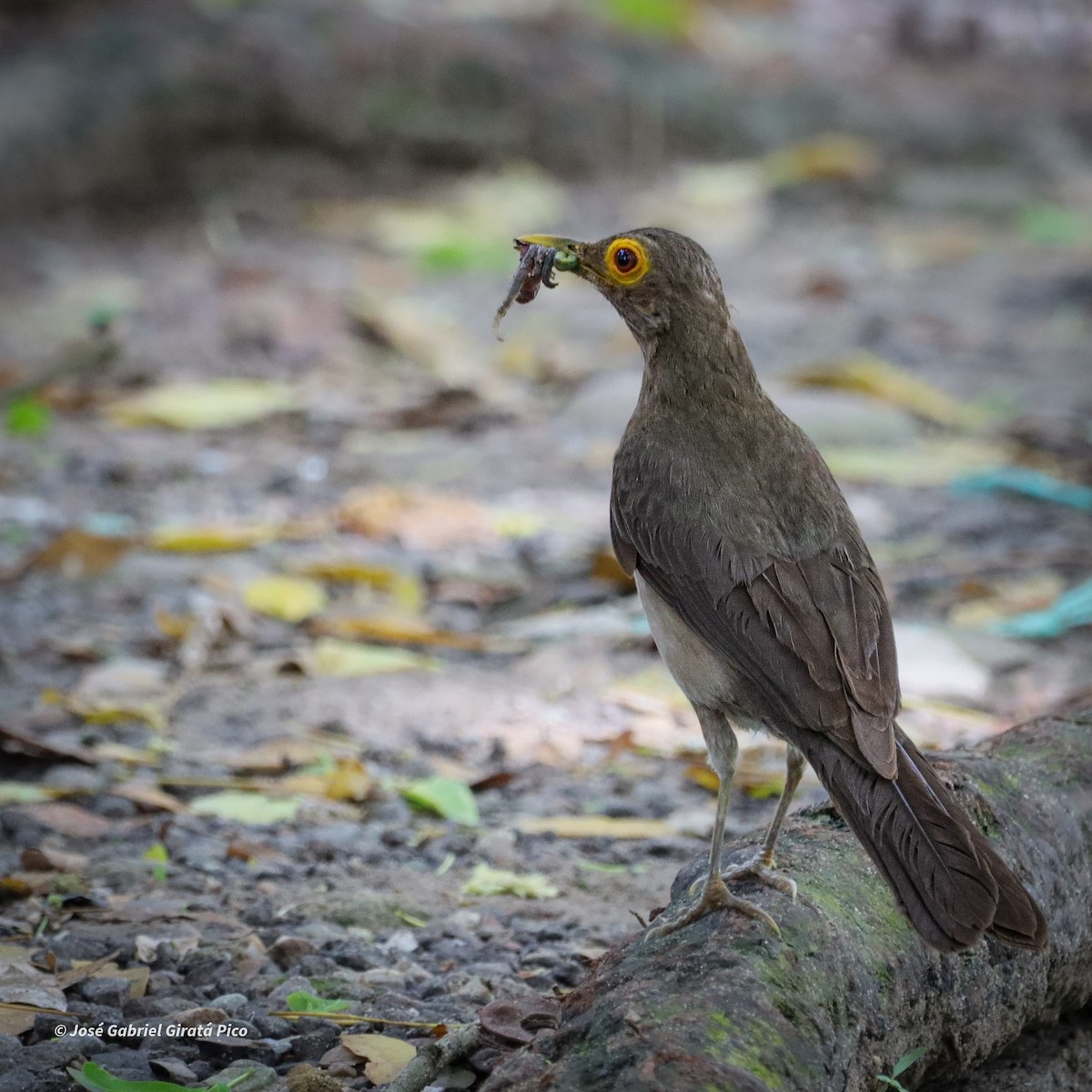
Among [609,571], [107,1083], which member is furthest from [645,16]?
[107,1083]

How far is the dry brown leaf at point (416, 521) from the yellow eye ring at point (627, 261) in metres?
2.83

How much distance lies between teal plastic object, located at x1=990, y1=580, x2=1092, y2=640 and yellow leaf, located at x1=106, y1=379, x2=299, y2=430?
3.84m

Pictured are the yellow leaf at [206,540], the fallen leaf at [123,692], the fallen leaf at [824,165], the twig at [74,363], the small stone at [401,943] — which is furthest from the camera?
the fallen leaf at [824,165]

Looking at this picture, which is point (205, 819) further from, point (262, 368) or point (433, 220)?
point (433, 220)

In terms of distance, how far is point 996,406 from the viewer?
8.69 meters

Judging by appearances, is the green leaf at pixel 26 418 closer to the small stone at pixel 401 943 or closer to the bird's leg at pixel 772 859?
the small stone at pixel 401 943

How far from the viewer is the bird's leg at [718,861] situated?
8.87ft

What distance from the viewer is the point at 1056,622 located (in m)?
5.58

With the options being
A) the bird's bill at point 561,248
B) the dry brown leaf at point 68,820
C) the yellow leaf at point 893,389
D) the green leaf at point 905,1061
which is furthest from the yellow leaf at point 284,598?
the yellow leaf at point 893,389

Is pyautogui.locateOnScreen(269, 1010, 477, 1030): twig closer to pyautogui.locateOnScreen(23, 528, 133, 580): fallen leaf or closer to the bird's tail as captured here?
the bird's tail

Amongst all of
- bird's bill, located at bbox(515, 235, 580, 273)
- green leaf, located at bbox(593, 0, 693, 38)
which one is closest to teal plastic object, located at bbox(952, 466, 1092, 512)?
bird's bill, located at bbox(515, 235, 580, 273)

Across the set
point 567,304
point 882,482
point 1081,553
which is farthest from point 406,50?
point 1081,553

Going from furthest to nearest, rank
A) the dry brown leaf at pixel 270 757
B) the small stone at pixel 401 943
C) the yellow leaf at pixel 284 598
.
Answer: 1. the yellow leaf at pixel 284 598
2. the dry brown leaf at pixel 270 757
3. the small stone at pixel 401 943

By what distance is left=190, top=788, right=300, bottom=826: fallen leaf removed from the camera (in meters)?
4.05
